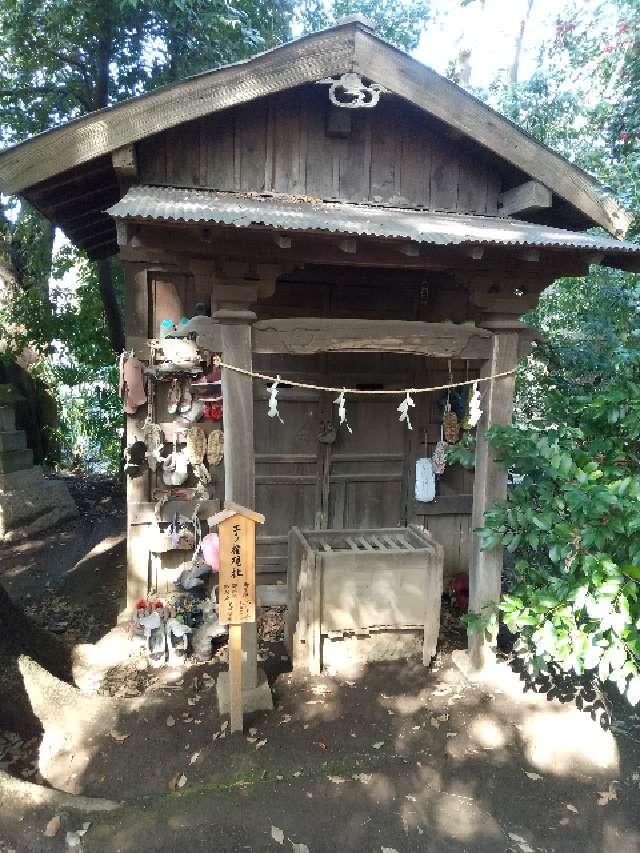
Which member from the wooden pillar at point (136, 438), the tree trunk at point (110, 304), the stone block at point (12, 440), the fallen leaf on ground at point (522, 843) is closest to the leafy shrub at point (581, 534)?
the fallen leaf on ground at point (522, 843)

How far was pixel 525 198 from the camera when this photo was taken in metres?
5.27

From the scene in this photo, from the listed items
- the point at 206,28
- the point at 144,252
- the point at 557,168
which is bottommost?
the point at 144,252

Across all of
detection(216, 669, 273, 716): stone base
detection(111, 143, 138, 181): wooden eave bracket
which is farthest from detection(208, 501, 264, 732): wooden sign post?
detection(111, 143, 138, 181): wooden eave bracket

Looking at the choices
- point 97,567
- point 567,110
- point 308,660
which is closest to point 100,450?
point 97,567

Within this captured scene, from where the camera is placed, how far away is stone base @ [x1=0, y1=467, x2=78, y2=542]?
8.63m

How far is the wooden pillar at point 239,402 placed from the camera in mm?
3965

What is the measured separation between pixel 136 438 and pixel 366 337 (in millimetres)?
2758

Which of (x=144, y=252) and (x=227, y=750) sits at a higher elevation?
(x=144, y=252)

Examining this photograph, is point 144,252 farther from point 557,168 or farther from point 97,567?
point 97,567

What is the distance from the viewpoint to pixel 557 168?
16.4 ft

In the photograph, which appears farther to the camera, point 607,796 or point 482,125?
point 482,125

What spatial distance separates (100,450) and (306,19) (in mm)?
11203

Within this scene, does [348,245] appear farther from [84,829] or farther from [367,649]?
[84,829]

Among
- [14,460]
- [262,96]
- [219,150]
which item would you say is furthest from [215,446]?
[14,460]
